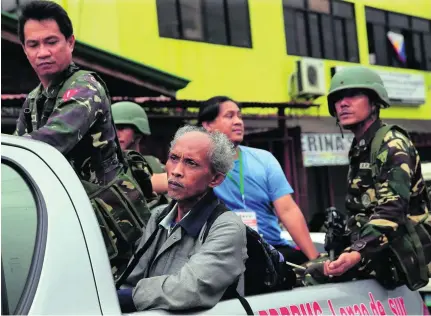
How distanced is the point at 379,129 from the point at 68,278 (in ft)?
5.93

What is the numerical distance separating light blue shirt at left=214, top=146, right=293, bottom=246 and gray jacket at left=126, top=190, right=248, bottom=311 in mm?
1185

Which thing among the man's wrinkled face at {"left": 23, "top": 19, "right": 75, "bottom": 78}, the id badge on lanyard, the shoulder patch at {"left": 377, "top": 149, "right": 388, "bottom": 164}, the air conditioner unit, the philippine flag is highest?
the philippine flag

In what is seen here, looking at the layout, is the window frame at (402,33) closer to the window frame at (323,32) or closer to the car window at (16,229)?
the window frame at (323,32)

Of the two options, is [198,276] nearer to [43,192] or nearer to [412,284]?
[43,192]

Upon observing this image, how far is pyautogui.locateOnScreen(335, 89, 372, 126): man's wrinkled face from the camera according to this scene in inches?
121

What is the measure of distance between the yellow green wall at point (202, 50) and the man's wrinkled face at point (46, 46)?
9.02 m

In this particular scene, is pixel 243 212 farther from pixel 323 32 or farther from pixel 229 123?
pixel 323 32

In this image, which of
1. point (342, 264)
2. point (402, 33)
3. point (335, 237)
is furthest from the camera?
point (402, 33)

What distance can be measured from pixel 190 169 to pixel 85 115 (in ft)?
1.34

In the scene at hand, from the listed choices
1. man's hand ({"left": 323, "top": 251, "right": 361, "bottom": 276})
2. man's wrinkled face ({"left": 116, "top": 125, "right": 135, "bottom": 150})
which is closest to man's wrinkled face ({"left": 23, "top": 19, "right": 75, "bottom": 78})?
man's hand ({"left": 323, "top": 251, "right": 361, "bottom": 276})

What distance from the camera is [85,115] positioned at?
2160 millimetres

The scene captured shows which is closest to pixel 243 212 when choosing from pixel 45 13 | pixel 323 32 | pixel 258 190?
pixel 258 190

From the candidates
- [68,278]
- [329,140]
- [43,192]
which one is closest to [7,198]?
[43,192]

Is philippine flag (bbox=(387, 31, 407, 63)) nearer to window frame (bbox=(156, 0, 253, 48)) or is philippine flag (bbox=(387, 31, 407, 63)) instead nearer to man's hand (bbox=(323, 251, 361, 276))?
window frame (bbox=(156, 0, 253, 48))
